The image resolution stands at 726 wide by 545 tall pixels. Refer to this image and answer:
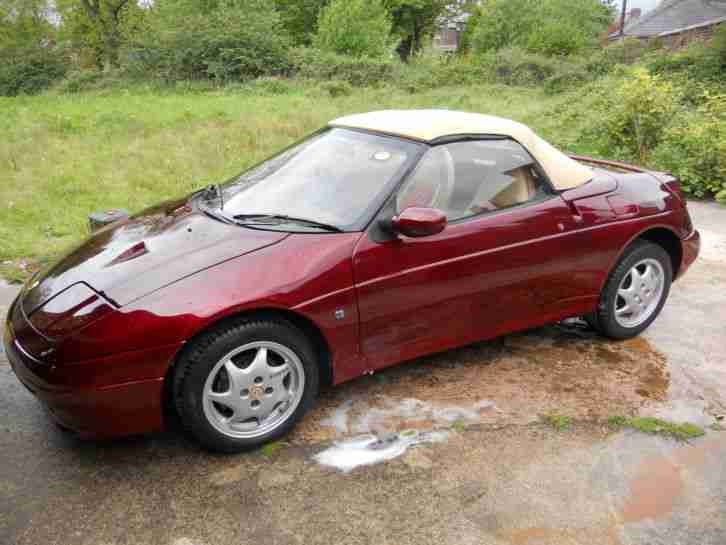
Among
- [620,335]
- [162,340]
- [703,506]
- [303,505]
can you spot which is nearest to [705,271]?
[620,335]

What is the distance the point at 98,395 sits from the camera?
249 centimetres

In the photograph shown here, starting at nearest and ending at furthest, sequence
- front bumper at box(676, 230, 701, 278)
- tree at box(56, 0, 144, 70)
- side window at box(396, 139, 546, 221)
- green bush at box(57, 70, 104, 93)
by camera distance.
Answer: side window at box(396, 139, 546, 221), front bumper at box(676, 230, 701, 278), green bush at box(57, 70, 104, 93), tree at box(56, 0, 144, 70)

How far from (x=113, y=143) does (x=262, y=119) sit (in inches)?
126

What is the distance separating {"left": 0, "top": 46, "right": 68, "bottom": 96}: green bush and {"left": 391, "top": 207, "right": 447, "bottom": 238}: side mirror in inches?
1079

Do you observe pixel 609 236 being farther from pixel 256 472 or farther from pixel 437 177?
pixel 256 472

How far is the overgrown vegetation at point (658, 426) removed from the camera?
3117 mm

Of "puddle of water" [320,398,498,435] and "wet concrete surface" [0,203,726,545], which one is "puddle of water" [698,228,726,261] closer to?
"wet concrete surface" [0,203,726,545]

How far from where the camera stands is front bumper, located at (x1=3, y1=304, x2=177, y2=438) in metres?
2.47

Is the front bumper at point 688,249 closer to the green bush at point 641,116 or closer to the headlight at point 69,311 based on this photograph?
the headlight at point 69,311

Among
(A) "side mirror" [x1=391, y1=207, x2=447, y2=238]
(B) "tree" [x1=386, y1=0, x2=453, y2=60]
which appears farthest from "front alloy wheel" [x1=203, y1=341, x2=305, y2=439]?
(B) "tree" [x1=386, y1=0, x2=453, y2=60]

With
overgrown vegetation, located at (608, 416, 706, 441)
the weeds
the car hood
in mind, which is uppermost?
the car hood

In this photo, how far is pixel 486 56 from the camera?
28.6 metres

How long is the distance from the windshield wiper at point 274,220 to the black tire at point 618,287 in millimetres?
1951

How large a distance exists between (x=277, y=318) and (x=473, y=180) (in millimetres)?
1402
